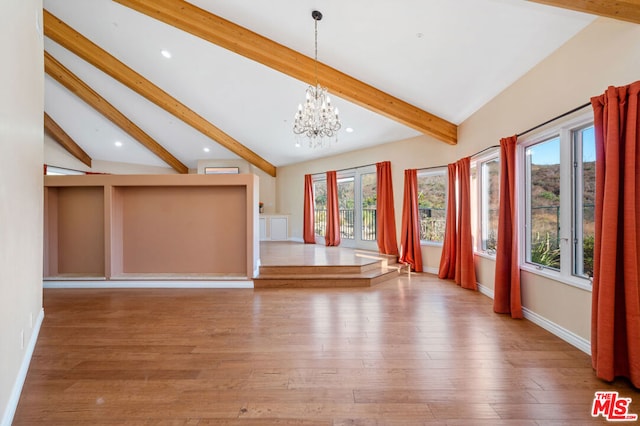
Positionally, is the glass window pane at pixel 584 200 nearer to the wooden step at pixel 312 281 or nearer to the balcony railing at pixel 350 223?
the wooden step at pixel 312 281

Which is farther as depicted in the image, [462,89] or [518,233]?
[462,89]

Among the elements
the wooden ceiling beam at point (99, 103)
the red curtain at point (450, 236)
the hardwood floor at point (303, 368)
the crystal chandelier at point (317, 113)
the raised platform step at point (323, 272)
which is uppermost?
the wooden ceiling beam at point (99, 103)

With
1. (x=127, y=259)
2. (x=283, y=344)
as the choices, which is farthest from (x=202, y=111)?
Answer: (x=283, y=344)

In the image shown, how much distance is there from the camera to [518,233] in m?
3.35

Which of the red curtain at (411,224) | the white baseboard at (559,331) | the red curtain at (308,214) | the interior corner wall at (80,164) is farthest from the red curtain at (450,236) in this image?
the interior corner wall at (80,164)

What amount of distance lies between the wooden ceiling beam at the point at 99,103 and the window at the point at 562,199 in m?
8.58

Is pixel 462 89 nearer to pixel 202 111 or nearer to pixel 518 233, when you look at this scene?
pixel 518 233

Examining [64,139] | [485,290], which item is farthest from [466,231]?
[64,139]

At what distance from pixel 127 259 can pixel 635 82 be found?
6.54 m

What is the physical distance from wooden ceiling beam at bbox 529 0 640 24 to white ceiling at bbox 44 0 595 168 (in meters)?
0.46

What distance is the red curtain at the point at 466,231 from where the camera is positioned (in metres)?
4.46

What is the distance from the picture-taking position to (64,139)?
7.45m

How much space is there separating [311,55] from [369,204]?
3.85m

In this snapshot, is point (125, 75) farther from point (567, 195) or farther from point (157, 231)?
point (567, 195)
